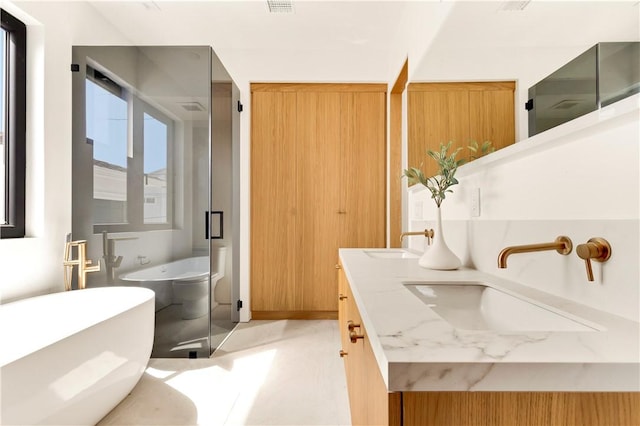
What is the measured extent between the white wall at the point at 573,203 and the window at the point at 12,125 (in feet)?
8.16

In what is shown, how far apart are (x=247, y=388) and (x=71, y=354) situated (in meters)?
0.91

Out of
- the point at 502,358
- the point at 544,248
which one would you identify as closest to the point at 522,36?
the point at 544,248

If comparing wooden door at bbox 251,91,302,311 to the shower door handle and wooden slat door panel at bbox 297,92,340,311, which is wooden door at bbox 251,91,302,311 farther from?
the shower door handle

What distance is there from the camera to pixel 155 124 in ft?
7.61

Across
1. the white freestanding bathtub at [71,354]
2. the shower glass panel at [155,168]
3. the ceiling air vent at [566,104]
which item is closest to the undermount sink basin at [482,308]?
the ceiling air vent at [566,104]

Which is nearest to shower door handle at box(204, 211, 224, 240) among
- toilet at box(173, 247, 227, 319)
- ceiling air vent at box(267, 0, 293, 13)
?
toilet at box(173, 247, 227, 319)

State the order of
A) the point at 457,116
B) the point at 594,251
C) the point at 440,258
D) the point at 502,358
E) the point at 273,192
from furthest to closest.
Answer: the point at 273,192
the point at 457,116
the point at 440,258
the point at 594,251
the point at 502,358

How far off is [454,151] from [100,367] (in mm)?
1840

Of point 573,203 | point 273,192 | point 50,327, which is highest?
point 273,192

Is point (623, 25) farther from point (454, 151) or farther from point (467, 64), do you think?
point (454, 151)

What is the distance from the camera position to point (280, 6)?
2.41 m

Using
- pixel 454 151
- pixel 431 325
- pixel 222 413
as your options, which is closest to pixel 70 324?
pixel 222 413

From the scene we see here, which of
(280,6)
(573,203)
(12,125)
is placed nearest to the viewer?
(573,203)

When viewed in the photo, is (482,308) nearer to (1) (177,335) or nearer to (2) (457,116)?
(2) (457,116)
